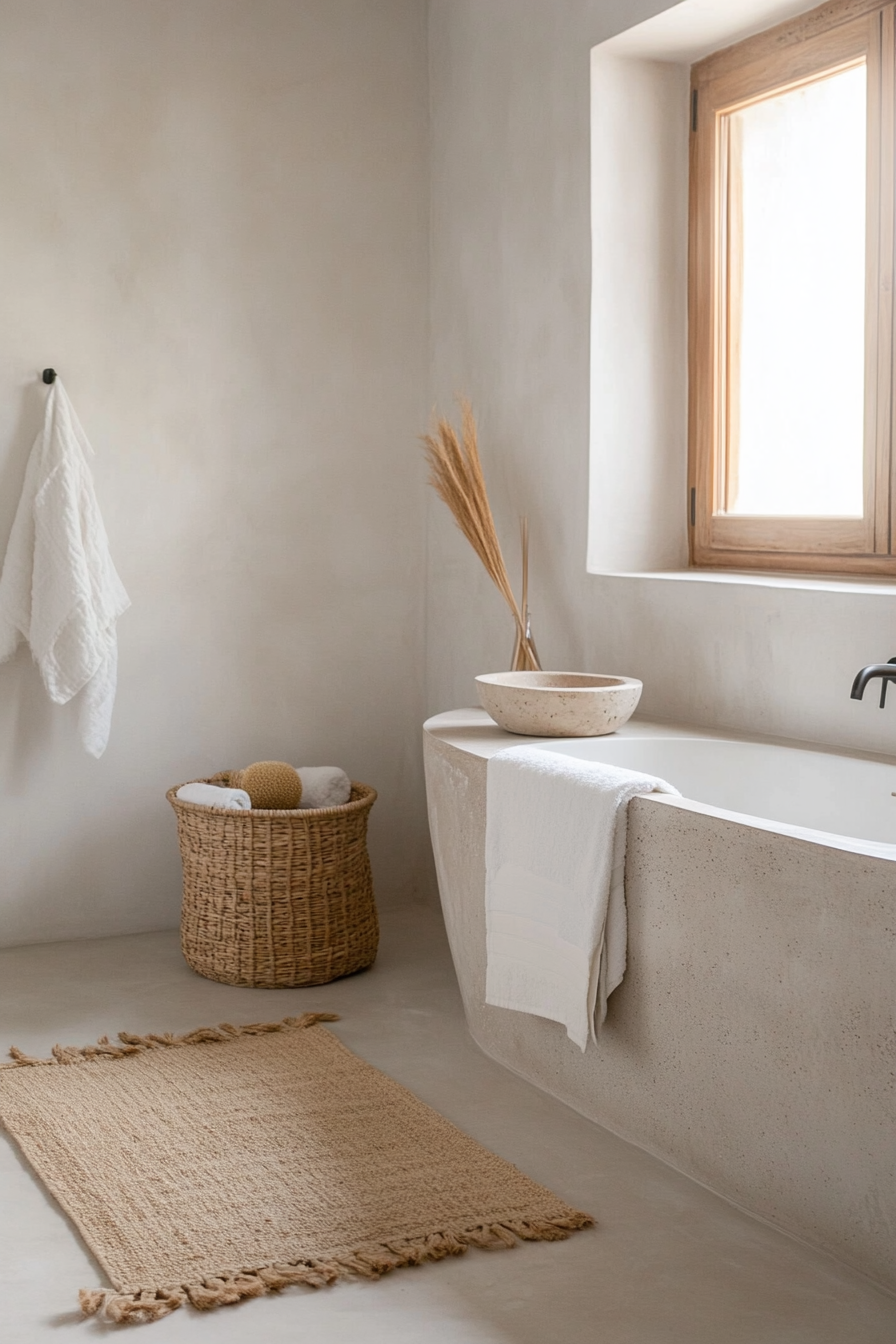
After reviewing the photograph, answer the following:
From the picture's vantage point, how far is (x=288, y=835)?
314 cm

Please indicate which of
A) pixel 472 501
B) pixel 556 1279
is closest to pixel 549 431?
pixel 472 501

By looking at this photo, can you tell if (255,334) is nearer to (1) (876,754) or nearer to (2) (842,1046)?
(1) (876,754)

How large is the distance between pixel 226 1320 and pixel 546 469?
6.90ft

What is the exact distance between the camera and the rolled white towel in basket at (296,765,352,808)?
331cm

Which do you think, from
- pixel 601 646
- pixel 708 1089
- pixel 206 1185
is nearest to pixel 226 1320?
pixel 206 1185

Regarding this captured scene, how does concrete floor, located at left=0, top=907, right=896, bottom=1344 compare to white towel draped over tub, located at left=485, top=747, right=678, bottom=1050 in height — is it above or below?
below

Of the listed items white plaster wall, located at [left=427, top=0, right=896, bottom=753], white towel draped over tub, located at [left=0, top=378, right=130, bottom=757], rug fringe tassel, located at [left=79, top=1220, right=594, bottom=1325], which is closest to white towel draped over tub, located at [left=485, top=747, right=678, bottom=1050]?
rug fringe tassel, located at [left=79, top=1220, right=594, bottom=1325]

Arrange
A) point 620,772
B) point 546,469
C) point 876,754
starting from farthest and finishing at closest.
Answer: point 546,469
point 876,754
point 620,772

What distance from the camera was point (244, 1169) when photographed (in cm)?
222

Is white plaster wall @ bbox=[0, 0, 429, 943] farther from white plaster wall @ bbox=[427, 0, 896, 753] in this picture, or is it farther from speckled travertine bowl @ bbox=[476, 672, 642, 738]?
speckled travertine bowl @ bbox=[476, 672, 642, 738]

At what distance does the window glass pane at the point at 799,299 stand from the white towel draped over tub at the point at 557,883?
0.98 metres

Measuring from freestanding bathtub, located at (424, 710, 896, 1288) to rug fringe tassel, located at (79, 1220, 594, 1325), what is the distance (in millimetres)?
269

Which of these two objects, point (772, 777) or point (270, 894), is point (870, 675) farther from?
point (270, 894)

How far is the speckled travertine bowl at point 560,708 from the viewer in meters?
2.72
